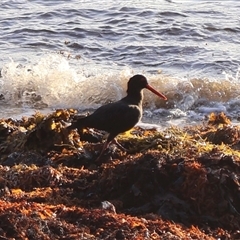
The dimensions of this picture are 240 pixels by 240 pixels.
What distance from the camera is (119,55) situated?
38.5 ft

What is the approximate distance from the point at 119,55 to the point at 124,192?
303 inches

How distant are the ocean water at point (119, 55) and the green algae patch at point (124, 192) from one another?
3.18 metres

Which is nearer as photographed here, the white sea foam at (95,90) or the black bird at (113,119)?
the black bird at (113,119)

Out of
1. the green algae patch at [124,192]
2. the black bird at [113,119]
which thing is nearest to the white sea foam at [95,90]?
the black bird at [113,119]

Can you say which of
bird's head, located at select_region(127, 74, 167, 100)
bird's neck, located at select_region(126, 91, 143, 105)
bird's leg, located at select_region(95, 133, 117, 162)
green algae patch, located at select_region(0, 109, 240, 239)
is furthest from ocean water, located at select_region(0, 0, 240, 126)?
green algae patch, located at select_region(0, 109, 240, 239)

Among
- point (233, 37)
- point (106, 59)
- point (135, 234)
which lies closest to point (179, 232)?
point (135, 234)

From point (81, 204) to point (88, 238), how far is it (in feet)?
2.89

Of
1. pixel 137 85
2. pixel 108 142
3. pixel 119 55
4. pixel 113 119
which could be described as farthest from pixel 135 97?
pixel 119 55

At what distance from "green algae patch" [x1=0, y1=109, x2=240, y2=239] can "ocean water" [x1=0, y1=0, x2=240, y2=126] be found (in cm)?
318

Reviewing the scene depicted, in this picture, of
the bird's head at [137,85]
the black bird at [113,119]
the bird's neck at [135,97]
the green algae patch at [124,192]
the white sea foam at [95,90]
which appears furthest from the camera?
the white sea foam at [95,90]

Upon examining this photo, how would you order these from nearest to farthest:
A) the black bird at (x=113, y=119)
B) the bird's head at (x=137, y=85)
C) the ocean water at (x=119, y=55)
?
the black bird at (x=113, y=119)
the bird's head at (x=137, y=85)
the ocean water at (x=119, y=55)

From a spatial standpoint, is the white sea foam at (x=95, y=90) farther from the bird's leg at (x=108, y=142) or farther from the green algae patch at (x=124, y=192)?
the green algae patch at (x=124, y=192)

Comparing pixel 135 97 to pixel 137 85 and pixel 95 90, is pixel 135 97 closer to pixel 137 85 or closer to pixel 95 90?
pixel 137 85

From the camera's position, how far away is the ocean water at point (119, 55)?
9.56 meters
